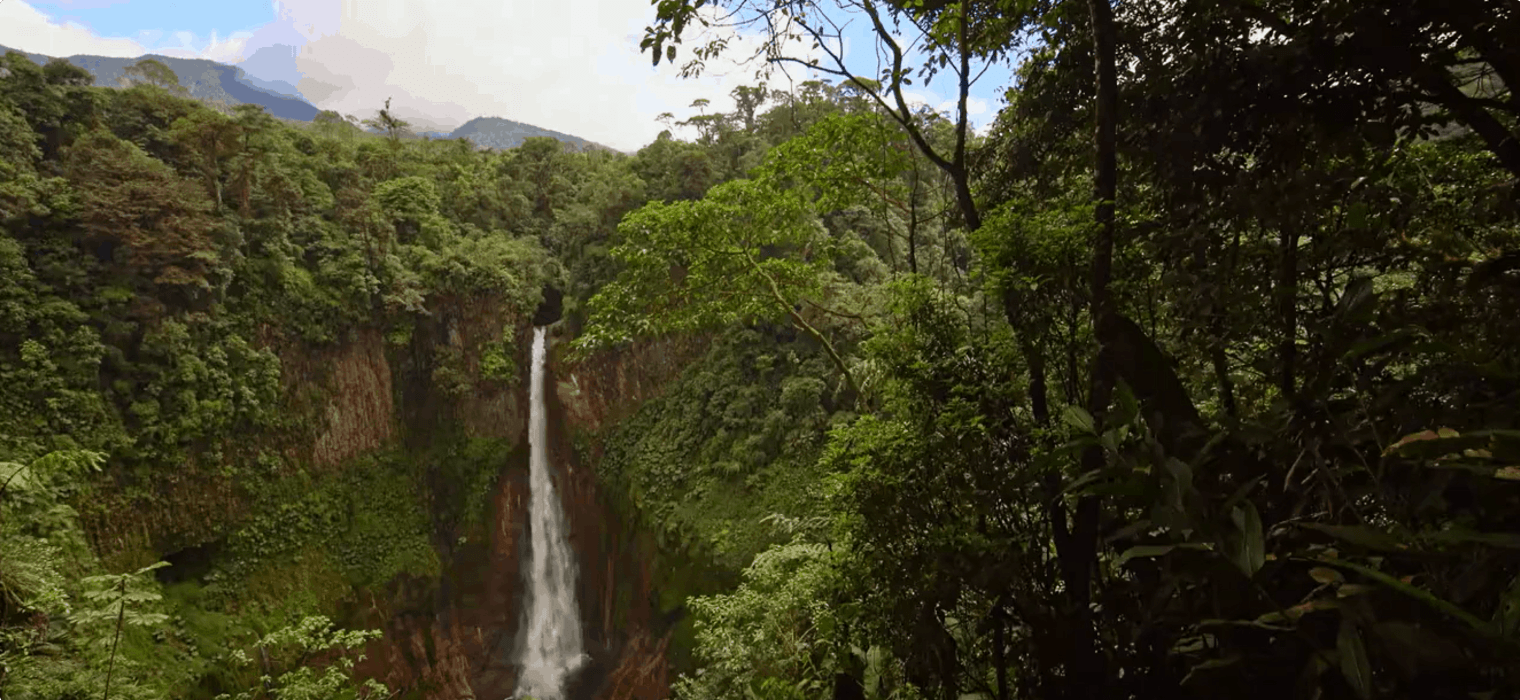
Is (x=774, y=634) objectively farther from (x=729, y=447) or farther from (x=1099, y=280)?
(x=729, y=447)

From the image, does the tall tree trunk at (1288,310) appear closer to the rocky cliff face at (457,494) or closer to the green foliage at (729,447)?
the green foliage at (729,447)

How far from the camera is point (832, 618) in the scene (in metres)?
3.95

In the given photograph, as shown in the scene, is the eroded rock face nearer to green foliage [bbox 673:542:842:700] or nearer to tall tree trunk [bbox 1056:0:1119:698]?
green foliage [bbox 673:542:842:700]

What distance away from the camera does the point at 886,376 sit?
12.8 ft

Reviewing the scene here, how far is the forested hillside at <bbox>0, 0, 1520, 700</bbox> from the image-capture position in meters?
1.81

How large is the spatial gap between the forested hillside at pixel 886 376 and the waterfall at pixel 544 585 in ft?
2.01

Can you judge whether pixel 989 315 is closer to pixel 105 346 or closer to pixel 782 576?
Answer: pixel 782 576

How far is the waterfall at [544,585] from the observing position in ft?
47.2

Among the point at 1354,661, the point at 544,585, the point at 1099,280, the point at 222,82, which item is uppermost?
the point at 222,82

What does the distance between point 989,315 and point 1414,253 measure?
1.73m

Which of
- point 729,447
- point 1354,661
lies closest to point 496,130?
point 729,447

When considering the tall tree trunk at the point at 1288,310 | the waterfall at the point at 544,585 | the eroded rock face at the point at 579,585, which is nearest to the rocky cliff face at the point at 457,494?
the eroded rock face at the point at 579,585

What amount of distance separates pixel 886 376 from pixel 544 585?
14075mm

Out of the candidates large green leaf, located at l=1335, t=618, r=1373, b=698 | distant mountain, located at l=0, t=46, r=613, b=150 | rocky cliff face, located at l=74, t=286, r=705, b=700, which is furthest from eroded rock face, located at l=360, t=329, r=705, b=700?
distant mountain, located at l=0, t=46, r=613, b=150
